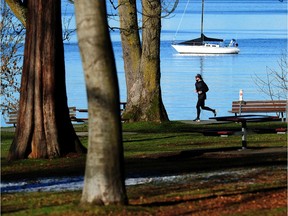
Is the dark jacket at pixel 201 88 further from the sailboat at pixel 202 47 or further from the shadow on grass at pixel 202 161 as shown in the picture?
the sailboat at pixel 202 47

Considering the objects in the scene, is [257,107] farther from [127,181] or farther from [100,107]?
[100,107]

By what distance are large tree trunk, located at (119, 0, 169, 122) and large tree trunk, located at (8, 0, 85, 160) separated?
10.7m

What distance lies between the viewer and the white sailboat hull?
318 feet

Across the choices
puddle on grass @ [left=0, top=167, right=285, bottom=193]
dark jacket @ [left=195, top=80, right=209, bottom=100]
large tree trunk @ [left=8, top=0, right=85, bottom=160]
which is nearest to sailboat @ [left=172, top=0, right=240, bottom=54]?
dark jacket @ [left=195, top=80, right=209, bottom=100]

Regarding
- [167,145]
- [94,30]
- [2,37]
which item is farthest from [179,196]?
[2,37]

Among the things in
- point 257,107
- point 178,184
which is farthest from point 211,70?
point 178,184

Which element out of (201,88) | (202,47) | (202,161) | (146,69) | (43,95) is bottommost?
(202,161)

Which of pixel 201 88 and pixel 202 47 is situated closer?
pixel 201 88

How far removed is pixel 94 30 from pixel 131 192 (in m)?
2.82

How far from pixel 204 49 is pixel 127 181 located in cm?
8317

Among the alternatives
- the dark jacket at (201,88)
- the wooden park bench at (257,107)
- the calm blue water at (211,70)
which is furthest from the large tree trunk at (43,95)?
the dark jacket at (201,88)

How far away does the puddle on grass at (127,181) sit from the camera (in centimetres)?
1491

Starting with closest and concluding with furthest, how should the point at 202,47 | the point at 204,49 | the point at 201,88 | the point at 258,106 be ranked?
the point at 258,106 → the point at 201,88 → the point at 202,47 → the point at 204,49

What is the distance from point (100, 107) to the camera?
1194cm
